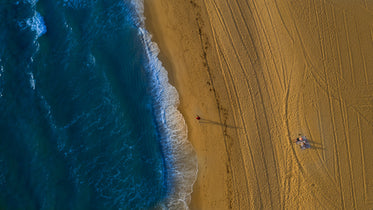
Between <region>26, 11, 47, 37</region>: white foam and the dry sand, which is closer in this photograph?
the dry sand

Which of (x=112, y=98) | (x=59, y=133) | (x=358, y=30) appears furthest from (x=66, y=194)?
(x=358, y=30)

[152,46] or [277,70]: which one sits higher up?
[152,46]

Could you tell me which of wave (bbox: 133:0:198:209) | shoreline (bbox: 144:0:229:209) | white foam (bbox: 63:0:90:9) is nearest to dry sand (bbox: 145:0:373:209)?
shoreline (bbox: 144:0:229:209)

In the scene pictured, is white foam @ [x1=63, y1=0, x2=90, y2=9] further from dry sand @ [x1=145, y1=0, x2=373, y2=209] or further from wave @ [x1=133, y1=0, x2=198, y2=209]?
dry sand @ [x1=145, y1=0, x2=373, y2=209]

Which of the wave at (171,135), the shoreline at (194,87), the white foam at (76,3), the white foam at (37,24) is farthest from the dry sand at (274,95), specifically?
the white foam at (37,24)

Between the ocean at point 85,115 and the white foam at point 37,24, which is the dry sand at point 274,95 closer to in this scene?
the ocean at point 85,115

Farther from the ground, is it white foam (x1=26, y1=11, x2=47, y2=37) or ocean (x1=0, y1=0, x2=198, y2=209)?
white foam (x1=26, y1=11, x2=47, y2=37)

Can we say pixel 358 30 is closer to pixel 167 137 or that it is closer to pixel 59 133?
pixel 167 137
